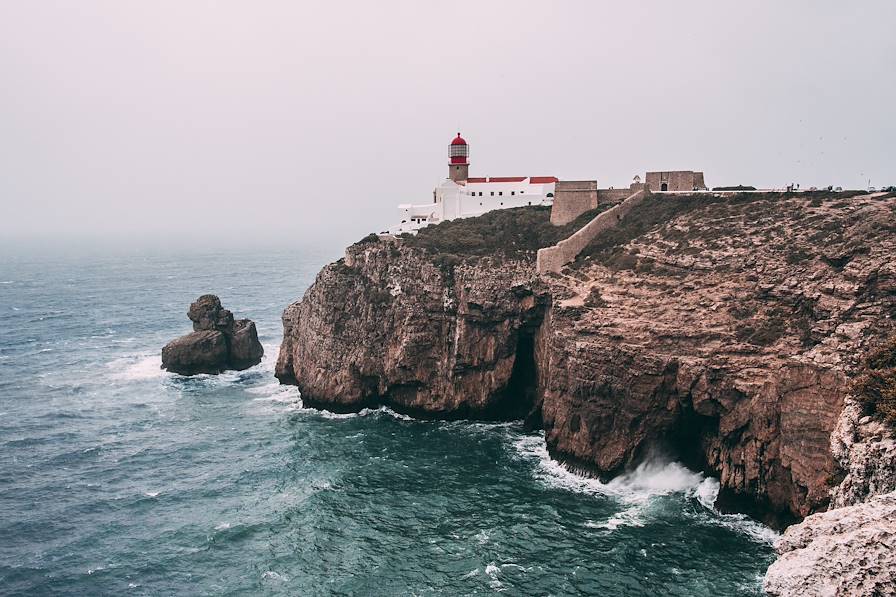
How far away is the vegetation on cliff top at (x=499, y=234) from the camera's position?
65.8 meters

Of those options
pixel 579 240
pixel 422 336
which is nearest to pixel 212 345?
pixel 422 336

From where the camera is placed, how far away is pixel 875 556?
1576 cm

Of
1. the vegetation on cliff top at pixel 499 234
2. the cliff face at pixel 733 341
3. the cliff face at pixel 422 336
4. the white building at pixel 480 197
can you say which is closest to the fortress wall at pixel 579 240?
the cliff face at pixel 422 336

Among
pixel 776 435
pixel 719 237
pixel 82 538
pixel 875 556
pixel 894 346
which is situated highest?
pixel 719 237

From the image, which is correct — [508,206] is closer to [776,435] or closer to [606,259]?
[606,259]

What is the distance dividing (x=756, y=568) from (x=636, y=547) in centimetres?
617

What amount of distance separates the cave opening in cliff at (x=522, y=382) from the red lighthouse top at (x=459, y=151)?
31060 millimetres

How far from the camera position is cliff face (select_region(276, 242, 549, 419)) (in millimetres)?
60281

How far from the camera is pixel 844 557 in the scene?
16.1 meters

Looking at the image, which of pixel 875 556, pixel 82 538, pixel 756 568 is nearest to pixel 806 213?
pixel 756 568

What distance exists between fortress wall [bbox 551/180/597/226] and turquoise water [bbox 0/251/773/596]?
24.7 m

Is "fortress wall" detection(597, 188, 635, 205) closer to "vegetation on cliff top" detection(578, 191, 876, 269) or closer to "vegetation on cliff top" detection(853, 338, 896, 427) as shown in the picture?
"vegetation on cliff top" detection(578, 191, 876, 269)

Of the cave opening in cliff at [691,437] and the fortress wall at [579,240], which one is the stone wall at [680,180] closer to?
the fortress wall at [579,240]

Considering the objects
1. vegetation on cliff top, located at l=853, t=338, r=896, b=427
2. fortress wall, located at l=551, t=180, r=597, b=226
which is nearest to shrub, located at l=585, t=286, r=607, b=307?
fortress wall, located at l=551, t=180, r=597, b=226
